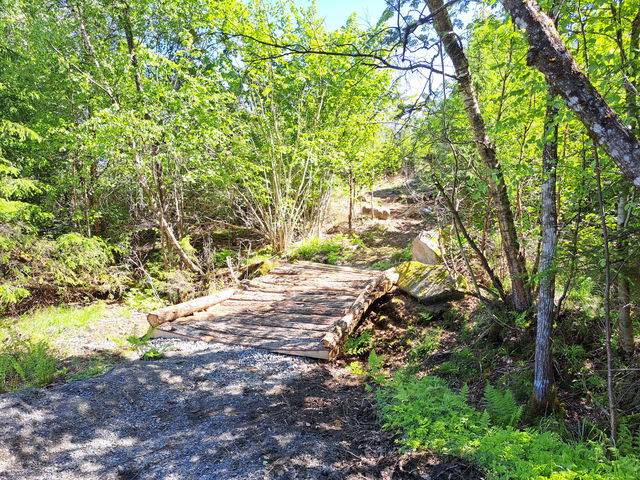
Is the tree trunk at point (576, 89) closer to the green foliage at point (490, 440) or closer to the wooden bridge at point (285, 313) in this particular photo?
the green foliage at point (490, 440)

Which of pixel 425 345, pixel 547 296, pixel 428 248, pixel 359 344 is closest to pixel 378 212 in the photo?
pixel 428 248

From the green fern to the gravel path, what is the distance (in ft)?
4.68

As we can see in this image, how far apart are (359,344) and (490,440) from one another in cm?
300

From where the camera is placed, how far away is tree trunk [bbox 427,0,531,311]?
13.4 ft

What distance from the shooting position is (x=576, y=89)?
2.23 metres

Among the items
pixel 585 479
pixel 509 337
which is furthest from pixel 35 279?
pixel 585 479

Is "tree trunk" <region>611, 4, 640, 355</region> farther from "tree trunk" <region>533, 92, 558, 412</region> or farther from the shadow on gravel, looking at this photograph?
the shadow on gravel

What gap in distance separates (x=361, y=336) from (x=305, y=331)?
89 centimetres

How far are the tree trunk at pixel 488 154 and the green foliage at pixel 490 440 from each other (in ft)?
4.64

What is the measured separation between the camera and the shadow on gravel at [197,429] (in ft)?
9.16

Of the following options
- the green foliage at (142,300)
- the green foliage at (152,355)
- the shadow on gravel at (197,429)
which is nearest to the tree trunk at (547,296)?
the shadow on gravel at (197,429)

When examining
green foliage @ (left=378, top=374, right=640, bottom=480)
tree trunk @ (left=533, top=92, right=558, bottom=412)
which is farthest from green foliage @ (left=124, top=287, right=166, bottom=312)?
tree trunk @ (left=533, top=92, right=558, bottom=412)

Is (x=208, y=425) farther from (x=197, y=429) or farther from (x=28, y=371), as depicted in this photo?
(x=28, y=371)

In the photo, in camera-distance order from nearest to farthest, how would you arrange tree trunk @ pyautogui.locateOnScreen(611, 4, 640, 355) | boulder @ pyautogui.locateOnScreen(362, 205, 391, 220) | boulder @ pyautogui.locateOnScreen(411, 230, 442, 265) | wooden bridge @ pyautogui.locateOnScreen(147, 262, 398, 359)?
tree trunk @ pyautogui.locateOnScreen(611, 4, 640, 355), wooden bridge @ pyautogui.locateOnScreen(147, 262, 398, 359), boulder @ pyautogui.locateOnScreen(411, 230, 442, 265), boulder @ pyautogui.locateOnScreen(362, 205, 391, 220)
